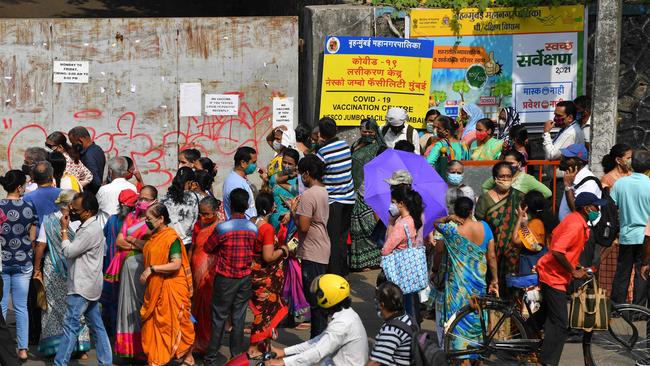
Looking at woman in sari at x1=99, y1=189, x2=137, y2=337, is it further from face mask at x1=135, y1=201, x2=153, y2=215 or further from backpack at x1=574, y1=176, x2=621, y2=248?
backpack at x1=574, y1=176, x2=621, y2=248

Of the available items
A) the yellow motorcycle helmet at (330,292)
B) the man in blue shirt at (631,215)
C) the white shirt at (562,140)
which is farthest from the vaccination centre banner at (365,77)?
the yellow motorcycle helmet at (330,292)

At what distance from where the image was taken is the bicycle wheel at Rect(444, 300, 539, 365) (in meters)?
9.49

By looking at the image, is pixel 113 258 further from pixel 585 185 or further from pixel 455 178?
pixel 585 185

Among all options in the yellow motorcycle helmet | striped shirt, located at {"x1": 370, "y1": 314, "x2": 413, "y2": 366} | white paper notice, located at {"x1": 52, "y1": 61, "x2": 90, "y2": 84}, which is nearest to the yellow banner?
white paper notice, located at {"x1": 52, "y1": 61, "x2": 90, "y2": 84}

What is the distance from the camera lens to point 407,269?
9.98 metres

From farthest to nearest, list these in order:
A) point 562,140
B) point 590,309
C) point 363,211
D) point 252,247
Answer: point 363,211, point 562,140, point 252,247, point 590,309

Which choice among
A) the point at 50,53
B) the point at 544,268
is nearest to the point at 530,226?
the point at 544,268

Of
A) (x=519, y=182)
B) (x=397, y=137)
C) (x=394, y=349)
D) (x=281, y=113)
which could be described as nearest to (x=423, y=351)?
(x=394, y=349)

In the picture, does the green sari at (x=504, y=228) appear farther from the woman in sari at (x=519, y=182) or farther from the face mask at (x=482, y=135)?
the face mask at (x=482, y=135)

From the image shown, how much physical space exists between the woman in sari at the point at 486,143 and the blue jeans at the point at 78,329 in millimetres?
5076

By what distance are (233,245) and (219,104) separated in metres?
4.98

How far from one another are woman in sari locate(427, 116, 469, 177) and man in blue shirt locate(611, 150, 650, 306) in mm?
1919

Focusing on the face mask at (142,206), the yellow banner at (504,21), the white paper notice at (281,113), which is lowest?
the face mask at (142,206)

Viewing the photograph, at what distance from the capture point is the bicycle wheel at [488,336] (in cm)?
949
